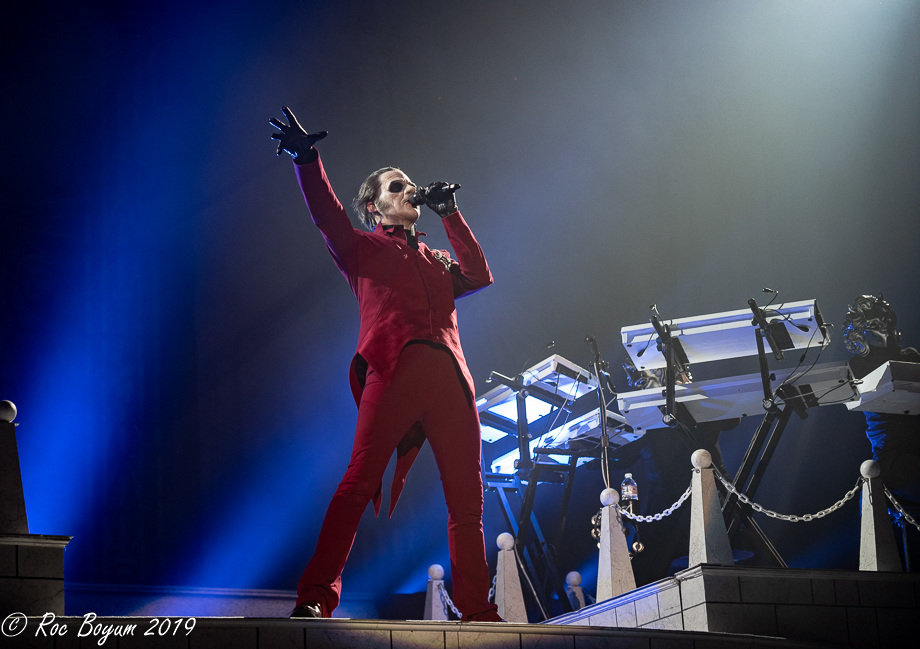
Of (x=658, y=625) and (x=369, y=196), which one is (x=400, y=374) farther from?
(x=658, y=625)

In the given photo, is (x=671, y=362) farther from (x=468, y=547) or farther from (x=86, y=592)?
(x=86, y=592)

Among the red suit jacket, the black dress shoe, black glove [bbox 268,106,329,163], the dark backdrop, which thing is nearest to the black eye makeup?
the red suit jacket

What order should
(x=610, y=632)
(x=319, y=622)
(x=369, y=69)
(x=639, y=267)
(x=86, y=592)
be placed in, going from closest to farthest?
(x=319, y=622) < (x=610, y=632) < (x=86, y=592) < (x=369, y=69) < (x=639, y=267)

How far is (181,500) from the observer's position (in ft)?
17.5

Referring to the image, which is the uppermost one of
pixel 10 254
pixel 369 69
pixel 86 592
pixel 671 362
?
pixel 369 69

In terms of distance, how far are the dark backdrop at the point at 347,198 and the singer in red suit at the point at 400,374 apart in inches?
107

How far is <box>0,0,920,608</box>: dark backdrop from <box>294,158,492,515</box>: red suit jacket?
2674mm

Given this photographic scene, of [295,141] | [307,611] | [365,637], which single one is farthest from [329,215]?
[365,637]

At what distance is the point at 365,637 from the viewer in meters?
2.23

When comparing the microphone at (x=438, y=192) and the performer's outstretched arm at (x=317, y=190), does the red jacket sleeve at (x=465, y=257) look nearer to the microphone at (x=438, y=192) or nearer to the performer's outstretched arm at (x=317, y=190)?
the microphone at (x=438, y=192)

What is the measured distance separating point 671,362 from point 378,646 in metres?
3.05

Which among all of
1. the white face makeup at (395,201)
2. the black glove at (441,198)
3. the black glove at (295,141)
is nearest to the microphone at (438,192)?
the black glove at (441,198)

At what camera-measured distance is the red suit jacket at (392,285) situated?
289 cm

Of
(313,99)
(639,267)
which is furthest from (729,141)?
(313,99)
